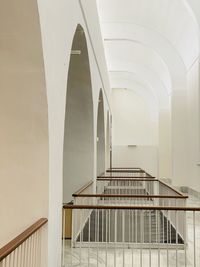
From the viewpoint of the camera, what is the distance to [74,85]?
28.5 ft

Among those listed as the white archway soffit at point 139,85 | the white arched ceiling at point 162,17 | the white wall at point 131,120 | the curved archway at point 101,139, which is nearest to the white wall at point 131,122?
the white wall at point 131,120

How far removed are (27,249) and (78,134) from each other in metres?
6.61

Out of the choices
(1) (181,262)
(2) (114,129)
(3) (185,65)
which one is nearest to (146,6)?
(3) (185,65)

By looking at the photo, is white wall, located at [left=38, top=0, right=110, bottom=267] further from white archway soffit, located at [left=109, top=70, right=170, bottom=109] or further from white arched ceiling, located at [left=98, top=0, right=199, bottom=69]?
white archway soffit, located at [left=109, top=70, right=170, bottom=109]

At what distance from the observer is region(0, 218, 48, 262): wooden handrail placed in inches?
96.0

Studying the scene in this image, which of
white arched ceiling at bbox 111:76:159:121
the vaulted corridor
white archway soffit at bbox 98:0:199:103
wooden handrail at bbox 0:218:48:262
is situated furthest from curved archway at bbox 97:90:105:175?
wooden handrail at bbox 0:218:48:262

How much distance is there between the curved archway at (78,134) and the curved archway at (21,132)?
15.0 ft

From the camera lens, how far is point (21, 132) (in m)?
3.68

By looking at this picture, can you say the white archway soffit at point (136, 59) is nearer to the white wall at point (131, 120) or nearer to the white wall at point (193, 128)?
the white wall at point (193, 128)

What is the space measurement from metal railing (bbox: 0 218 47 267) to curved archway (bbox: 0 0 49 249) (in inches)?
8.8

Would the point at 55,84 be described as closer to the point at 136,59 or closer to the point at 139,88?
the point at 136,59

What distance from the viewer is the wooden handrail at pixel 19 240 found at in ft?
8.00

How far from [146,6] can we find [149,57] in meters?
5.97

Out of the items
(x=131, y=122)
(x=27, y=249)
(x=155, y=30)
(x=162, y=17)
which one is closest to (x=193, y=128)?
(x=155, y=30)
